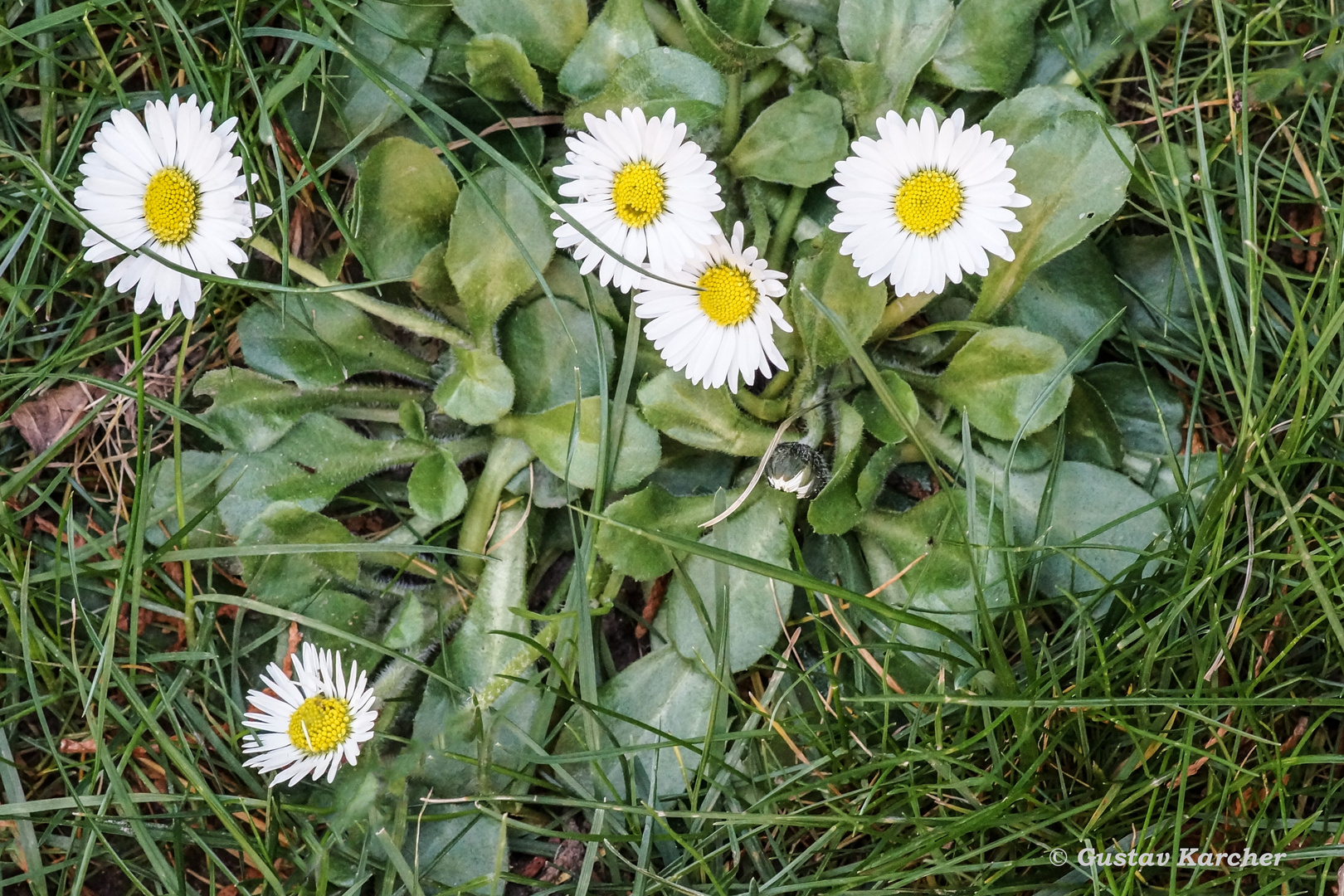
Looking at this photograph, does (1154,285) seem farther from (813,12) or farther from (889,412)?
(813,12)

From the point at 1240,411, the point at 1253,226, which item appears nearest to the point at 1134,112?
the point at 1253,226

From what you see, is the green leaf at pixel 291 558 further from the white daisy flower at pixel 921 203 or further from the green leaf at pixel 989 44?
the green leaf at pixel 989 44

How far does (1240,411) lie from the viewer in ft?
6.24

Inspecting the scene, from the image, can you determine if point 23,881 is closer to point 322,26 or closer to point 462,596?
point 462,596

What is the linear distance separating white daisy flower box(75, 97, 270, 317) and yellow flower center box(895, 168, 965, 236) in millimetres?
1098

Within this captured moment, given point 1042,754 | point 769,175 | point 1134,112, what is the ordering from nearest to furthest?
point 1042,754
point 769,175
point 1134,112

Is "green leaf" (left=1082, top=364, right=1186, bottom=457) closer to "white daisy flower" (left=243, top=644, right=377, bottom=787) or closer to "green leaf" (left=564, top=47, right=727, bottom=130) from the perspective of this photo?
"green leaf" (left=564, top=47, right=727, bottom=130)

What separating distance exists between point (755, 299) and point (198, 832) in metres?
1.43

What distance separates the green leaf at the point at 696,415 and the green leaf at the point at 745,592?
0.13 meters

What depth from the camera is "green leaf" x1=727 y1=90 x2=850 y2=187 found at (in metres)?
1.79

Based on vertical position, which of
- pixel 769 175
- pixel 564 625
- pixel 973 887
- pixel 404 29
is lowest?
pixel 973 887

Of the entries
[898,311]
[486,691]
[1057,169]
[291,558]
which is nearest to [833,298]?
[898,311]

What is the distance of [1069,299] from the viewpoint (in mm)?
1896

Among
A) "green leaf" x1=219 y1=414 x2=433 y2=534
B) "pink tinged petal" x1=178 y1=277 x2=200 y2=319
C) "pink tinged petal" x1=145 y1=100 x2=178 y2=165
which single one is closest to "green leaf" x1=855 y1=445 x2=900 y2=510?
"green leaf" x1=219 y1=414 x2=433 y2=534
